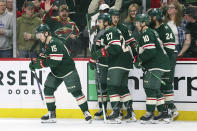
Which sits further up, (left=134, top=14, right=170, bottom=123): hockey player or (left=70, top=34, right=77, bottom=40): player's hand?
(left=70, top=34, right=77, bottom=40): player's hand

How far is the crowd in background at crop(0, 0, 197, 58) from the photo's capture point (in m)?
9.52

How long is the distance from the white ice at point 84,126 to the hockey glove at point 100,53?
1026mm

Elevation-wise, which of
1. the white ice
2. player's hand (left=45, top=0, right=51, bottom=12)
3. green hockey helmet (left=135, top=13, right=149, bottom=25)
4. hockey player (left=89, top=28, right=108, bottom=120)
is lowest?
the white ice

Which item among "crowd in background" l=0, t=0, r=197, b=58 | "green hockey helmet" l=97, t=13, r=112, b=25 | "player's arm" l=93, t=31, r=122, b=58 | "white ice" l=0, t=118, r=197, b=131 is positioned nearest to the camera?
"white ice" l=0, t=118, r=197, b=131

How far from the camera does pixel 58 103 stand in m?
9.84

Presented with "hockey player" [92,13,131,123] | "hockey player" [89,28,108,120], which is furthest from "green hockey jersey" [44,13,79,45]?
"hockey player" [92,13,131,123]

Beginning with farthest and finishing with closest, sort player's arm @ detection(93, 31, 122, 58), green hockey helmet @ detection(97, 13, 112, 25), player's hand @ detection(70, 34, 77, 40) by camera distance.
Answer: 1. player's hand @ detection(70, 34, 77, 40)
2. green hockey helmet @ detection(97, 13, 112, 25)
3. player's arm @ detection(93, 31, 122, 58)

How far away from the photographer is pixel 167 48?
9117 millimetres

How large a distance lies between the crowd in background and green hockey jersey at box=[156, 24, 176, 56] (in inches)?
17.4

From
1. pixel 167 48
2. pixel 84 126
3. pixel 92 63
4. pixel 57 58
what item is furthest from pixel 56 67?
pixel 167 48

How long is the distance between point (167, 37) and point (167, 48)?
0.17 meters

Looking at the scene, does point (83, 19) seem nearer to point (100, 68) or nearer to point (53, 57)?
point (100, 68)

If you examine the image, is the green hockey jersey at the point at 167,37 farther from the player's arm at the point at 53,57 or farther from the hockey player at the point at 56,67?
the player's arm at the point at 53,57

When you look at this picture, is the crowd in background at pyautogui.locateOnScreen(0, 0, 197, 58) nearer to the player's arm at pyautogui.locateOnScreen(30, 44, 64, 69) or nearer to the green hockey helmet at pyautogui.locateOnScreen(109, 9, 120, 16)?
the green hockey helmet at pyautogui.locateOnScreen(109, 9, 120, 16)
